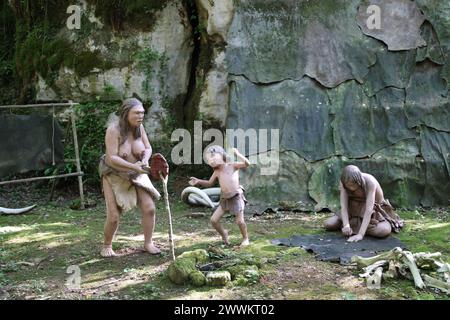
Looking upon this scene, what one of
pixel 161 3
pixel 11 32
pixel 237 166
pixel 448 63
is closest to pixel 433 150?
pixel 448 63

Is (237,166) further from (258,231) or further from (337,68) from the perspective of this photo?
(337,68)

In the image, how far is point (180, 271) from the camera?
15.1ft

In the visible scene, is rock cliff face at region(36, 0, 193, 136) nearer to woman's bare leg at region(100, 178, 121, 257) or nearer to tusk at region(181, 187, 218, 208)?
tusk at region(181, 187, 218, 208)

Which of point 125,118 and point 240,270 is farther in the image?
point 125,118

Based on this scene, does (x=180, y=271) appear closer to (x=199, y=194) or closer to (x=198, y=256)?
(x=198, y=256)

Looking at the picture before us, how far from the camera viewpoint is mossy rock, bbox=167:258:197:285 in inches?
181

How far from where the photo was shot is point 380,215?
20.6 feet

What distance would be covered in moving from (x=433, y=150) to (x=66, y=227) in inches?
231

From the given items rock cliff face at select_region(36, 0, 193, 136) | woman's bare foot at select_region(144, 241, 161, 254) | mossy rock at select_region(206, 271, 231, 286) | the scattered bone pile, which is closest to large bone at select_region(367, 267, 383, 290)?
the scattered bone pile

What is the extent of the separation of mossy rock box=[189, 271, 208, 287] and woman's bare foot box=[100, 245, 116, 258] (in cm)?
133

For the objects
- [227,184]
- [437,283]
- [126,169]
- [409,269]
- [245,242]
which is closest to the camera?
[437,283]

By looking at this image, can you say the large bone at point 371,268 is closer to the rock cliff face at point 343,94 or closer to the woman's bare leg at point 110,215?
the woman's bare leg at point 110,215

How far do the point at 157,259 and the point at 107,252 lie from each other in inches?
23.1

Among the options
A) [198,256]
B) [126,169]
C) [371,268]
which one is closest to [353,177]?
[371,268]
